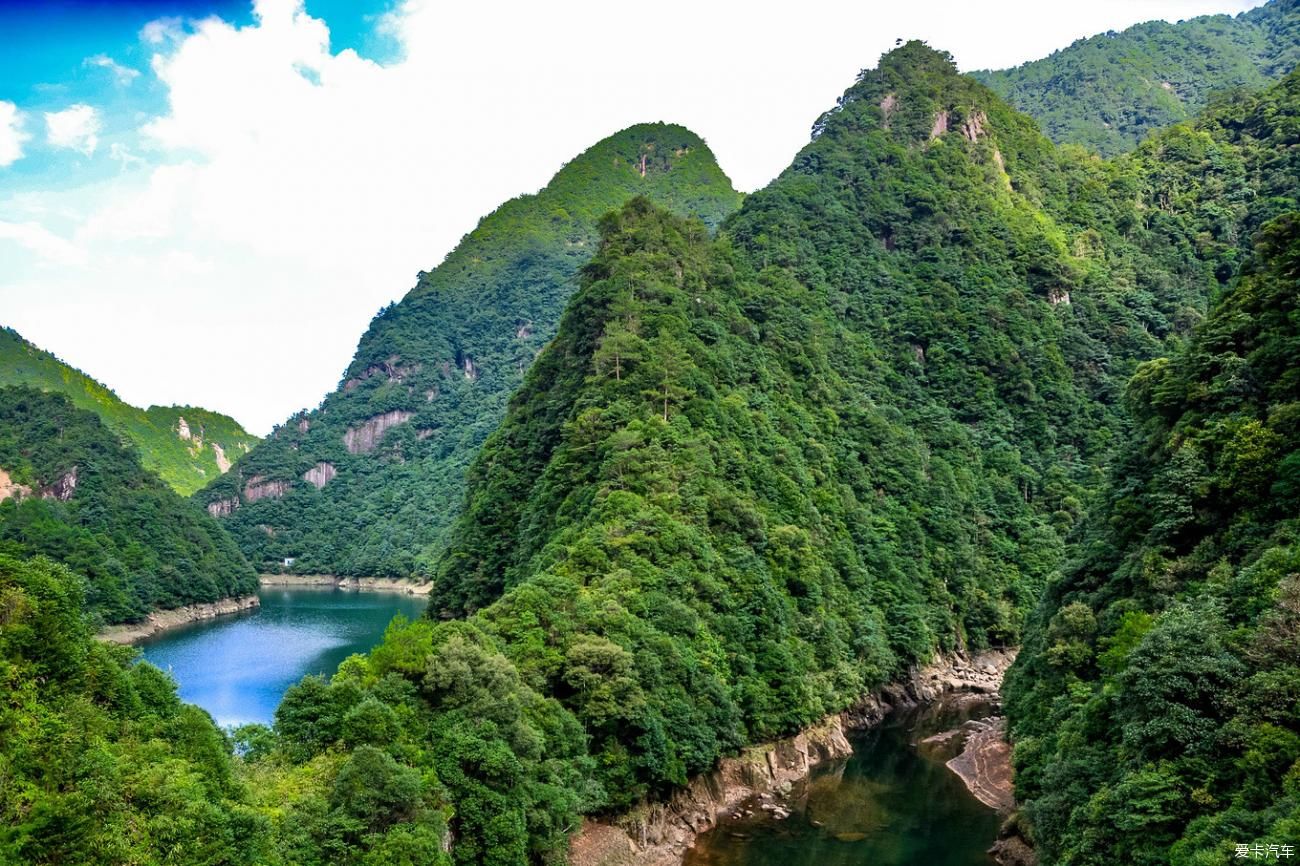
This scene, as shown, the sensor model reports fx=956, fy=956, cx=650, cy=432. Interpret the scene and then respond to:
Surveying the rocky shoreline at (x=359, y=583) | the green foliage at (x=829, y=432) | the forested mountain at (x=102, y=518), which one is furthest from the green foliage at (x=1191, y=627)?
the rocky shoreline at (x=359, y=583)

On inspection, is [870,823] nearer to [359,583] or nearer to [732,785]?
[732,785]

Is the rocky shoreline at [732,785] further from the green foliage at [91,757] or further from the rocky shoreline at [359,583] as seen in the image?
the rocky shoreline at [359,583]

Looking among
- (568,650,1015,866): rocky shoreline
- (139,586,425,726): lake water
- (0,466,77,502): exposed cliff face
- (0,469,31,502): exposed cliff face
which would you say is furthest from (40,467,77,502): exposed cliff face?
(568,650,1015,866): rocky shoreline

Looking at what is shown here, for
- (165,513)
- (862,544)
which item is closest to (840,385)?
(862,544)

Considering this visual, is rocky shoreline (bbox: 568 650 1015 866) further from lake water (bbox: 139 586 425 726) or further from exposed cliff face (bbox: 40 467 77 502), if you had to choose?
exposed cliff face (bbox: 40 467 77 502)

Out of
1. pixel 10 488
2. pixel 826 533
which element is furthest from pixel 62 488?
pixel 826 533
